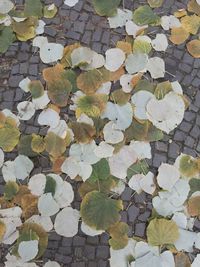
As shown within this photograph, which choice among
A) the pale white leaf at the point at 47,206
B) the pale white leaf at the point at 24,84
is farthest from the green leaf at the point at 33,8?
the pale white leaf at the point at 47,206

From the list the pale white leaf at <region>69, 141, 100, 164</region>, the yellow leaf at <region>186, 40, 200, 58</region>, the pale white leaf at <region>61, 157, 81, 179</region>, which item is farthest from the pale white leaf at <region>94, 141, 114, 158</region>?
the yellow leaf at <region>186, 40, 200, 58</region>

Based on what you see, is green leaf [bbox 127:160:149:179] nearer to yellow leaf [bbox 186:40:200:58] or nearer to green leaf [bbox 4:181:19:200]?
green leaf [bbox 4:181:19:200]

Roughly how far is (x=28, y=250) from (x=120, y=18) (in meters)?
1.44

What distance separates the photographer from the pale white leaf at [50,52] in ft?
6.43

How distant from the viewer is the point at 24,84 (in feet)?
6.30

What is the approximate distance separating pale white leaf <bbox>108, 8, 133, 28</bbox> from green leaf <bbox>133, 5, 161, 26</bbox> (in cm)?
4

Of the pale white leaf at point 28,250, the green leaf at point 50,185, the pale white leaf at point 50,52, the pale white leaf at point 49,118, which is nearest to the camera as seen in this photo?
the pale white leaf at point 28,250

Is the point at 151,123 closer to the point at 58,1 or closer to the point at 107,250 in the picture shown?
Result: the point at 107,250

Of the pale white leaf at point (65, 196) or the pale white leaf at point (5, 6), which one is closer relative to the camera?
the pale white leaf at point (65, 196)

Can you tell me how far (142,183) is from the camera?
1.75 m

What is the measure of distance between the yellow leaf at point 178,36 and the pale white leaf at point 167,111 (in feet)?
1.27

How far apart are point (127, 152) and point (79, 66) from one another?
0.57 m

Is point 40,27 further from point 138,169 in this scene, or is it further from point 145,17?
point 138,169

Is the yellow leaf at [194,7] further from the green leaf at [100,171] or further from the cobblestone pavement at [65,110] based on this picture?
the green leaf at [100,171]
